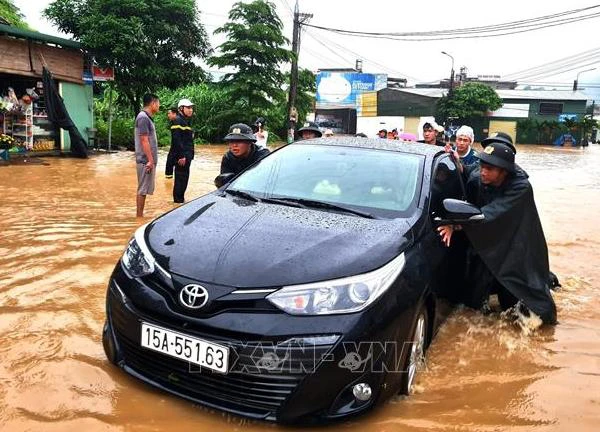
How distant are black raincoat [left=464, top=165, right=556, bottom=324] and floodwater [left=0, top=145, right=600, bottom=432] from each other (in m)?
0.35

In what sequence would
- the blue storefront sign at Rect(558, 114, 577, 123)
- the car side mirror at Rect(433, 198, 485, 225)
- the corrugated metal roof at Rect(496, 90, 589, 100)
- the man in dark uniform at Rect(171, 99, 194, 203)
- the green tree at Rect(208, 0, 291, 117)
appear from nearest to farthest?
the car side mirror at Rect(433, 198, 485, 225), the man in dark uniform at Rect(171, 99, 194, 203), the green tree at Rect(208, 0, 291, 117), the blue storefront sign at Rect(558, 114, 577, 123), the corrugated metal roof at Rect(496, 90, 589, 100)

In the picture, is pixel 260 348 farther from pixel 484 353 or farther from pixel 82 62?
pixel 82 62

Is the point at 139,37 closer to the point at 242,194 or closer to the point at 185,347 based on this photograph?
the point at 242,194

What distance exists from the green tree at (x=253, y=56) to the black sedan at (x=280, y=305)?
77.3 feet

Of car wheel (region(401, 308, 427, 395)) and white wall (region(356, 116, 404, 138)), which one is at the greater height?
white wall (region(356, 116, 404, 138))

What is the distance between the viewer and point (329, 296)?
96.0 inches

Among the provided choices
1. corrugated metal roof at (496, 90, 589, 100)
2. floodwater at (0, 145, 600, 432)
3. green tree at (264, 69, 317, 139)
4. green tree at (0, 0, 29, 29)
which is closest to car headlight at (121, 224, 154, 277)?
floodwater at (0, 145, 600, 432)

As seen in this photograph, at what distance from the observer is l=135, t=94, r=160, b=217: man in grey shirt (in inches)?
268

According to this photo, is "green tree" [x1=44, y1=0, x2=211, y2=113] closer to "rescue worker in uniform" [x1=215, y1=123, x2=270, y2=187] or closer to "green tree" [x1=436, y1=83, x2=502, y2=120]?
"rescue worker in uniform" [x1=215, y1=123, x2=270, y2=187]

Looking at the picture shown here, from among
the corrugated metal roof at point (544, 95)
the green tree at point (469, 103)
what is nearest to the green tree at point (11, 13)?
the green tree at point (469, 103)

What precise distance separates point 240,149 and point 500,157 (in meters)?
2.60

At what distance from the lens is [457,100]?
45406 mm

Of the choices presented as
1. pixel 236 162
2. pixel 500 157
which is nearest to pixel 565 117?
pixel 236 162

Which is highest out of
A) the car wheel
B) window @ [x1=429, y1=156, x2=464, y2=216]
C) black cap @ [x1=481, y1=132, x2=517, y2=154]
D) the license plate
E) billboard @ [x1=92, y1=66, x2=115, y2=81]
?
billboard @ [x1=92, y1=66, x2=115, y2=81]
